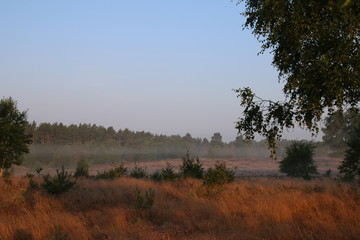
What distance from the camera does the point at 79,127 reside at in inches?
4491

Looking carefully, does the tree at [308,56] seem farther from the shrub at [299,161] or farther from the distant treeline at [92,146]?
the distant treeline at [92,146]

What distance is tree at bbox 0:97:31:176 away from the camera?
75.8 feet

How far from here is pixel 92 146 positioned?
337ft

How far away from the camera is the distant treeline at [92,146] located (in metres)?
88.9

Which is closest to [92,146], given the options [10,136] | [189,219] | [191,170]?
[10,136]

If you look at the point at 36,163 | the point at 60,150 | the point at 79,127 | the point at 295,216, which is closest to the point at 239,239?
the point at 295,216

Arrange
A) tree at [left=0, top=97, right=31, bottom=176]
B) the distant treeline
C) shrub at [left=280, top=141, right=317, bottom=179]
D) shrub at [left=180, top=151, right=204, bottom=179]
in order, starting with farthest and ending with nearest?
the distant treeline → shrub at [left=280, top=141, right=317, bottom=179] → tree at [left=0, top=97, right=31, bottom=176] → shrub at [left=180, top=151, right=204, bottom=179]

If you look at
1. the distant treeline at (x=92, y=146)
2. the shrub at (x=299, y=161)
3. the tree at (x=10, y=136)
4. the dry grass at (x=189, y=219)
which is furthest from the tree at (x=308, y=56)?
the distant treeline at (x=92, y=146)

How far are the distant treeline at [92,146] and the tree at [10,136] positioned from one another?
53.1 m

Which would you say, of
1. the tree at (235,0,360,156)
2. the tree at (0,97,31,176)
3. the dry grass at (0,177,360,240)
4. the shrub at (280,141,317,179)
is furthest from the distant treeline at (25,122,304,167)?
the tree at (235,0,360,156)

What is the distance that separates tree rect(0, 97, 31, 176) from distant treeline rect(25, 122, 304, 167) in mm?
53140

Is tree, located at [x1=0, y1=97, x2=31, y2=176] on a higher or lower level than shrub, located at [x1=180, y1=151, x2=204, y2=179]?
higher

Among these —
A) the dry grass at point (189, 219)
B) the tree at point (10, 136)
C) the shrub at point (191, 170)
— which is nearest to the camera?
the dry grass at point (189, 219)

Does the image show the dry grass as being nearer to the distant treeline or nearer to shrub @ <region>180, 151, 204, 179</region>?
shrub @ <region>180, 151, 204, 179</region>
